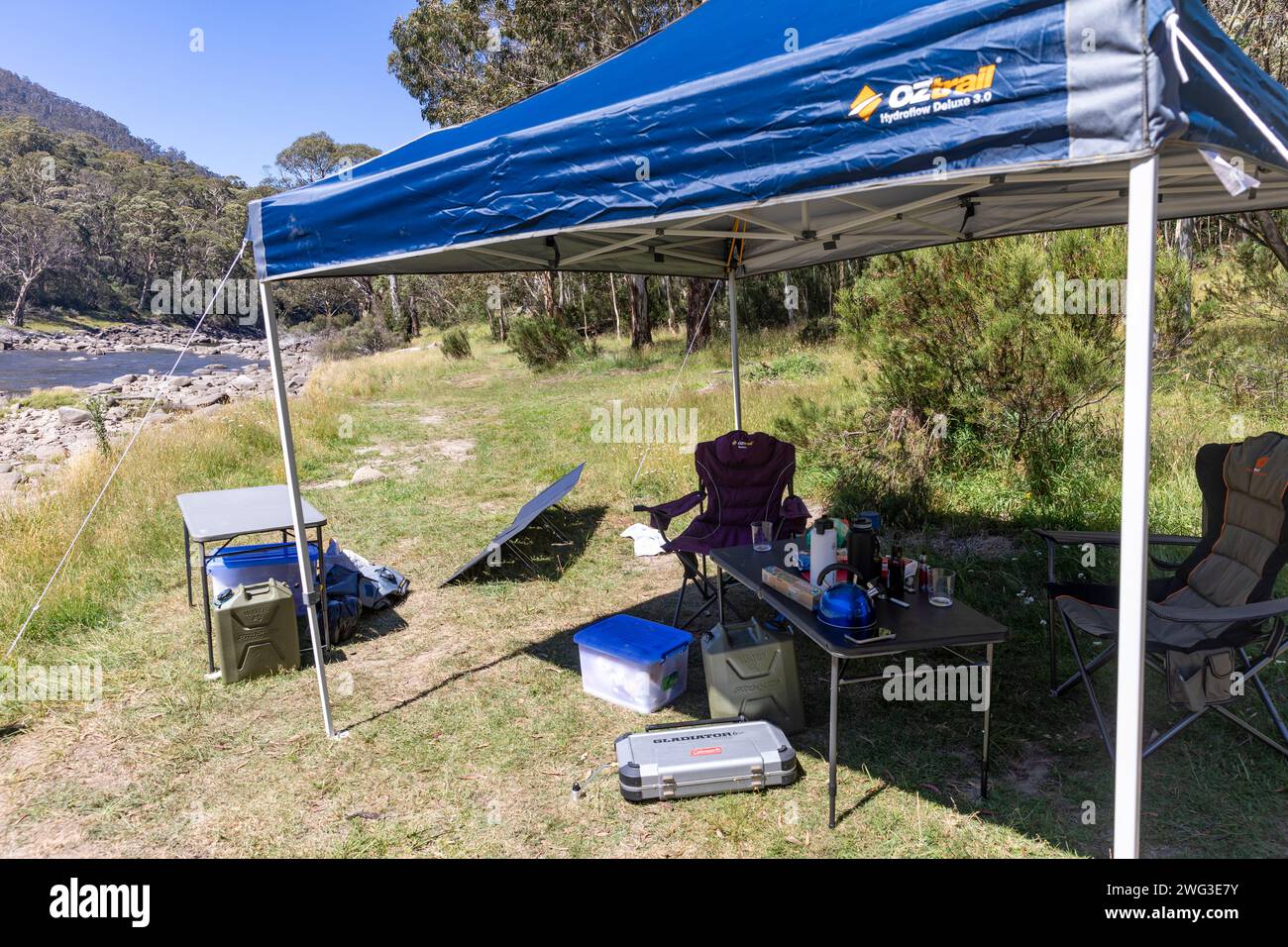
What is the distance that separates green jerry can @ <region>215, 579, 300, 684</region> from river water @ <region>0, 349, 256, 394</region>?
2079 cm

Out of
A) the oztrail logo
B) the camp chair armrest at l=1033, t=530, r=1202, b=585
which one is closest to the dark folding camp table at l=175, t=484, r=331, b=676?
the oztrail logo

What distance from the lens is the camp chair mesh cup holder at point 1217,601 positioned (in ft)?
8.24

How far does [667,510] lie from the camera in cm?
427

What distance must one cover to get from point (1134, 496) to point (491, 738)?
2506 mm

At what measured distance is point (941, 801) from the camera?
2609 millimetres

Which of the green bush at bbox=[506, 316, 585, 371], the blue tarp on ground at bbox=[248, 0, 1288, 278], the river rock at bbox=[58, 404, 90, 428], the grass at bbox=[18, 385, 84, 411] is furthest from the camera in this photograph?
the grass at bbox=[18, 385, 84, 411]

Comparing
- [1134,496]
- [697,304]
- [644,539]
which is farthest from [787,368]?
[1134,496]

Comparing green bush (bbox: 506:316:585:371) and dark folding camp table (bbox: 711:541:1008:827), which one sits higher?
green bush (bbox: 506:316:585:371)

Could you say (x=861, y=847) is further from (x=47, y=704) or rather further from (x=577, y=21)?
(x=577, y=21)

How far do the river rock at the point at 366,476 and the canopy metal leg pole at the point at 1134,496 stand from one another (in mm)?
7102

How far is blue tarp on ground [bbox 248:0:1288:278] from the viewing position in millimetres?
1592

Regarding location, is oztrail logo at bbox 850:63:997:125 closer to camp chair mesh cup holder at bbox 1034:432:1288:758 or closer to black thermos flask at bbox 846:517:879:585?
black thermos flask at bbox 846:517:879:585

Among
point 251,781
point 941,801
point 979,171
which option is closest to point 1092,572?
point 941,801

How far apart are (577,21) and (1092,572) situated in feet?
49.1
